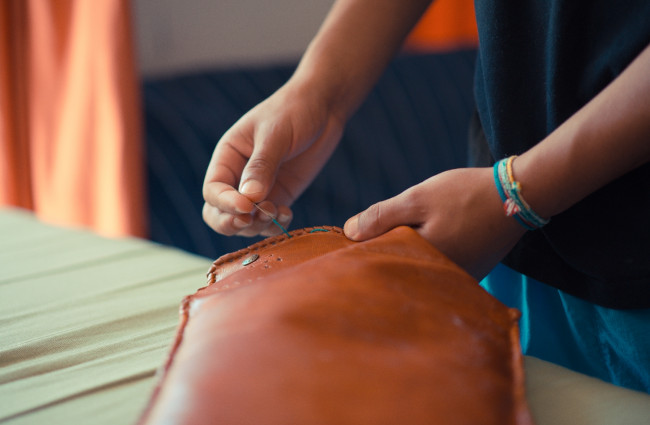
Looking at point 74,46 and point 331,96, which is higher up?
point 331,96

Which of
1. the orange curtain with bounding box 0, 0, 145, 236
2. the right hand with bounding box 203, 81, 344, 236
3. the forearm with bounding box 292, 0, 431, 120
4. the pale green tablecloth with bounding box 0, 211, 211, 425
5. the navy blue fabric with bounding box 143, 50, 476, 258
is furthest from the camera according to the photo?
the navy blue fabric with bounding box 143, 50, 476, 258

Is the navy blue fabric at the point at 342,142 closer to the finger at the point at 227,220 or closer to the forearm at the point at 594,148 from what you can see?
the finger at the point at 227,220

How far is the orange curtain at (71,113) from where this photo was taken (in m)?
1.72

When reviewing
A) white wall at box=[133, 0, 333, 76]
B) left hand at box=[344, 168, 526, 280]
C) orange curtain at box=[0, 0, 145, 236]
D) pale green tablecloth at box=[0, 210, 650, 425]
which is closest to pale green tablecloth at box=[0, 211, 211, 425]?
pale green tablecloth at box=[0, 210, 650, 425]

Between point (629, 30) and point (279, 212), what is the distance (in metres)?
0.41

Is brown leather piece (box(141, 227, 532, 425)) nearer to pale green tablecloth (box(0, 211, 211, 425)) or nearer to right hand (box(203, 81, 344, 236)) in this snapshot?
pale green tablecloth (box(0, 211, 211, 425))

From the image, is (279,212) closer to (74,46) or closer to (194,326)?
(194,326)

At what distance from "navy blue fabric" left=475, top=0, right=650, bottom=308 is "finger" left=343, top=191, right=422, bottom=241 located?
17cm

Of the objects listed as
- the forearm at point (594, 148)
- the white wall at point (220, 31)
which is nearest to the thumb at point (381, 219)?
the forearm at point (594, 148)

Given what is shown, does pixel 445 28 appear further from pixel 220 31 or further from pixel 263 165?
pixel 263 165

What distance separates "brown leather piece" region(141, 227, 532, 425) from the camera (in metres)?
0.36

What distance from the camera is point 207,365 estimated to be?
38cm

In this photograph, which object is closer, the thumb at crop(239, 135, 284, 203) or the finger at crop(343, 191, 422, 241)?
the finger at crop(343, 191, 422, 241)

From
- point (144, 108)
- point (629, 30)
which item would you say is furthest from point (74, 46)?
point (629, 30)
